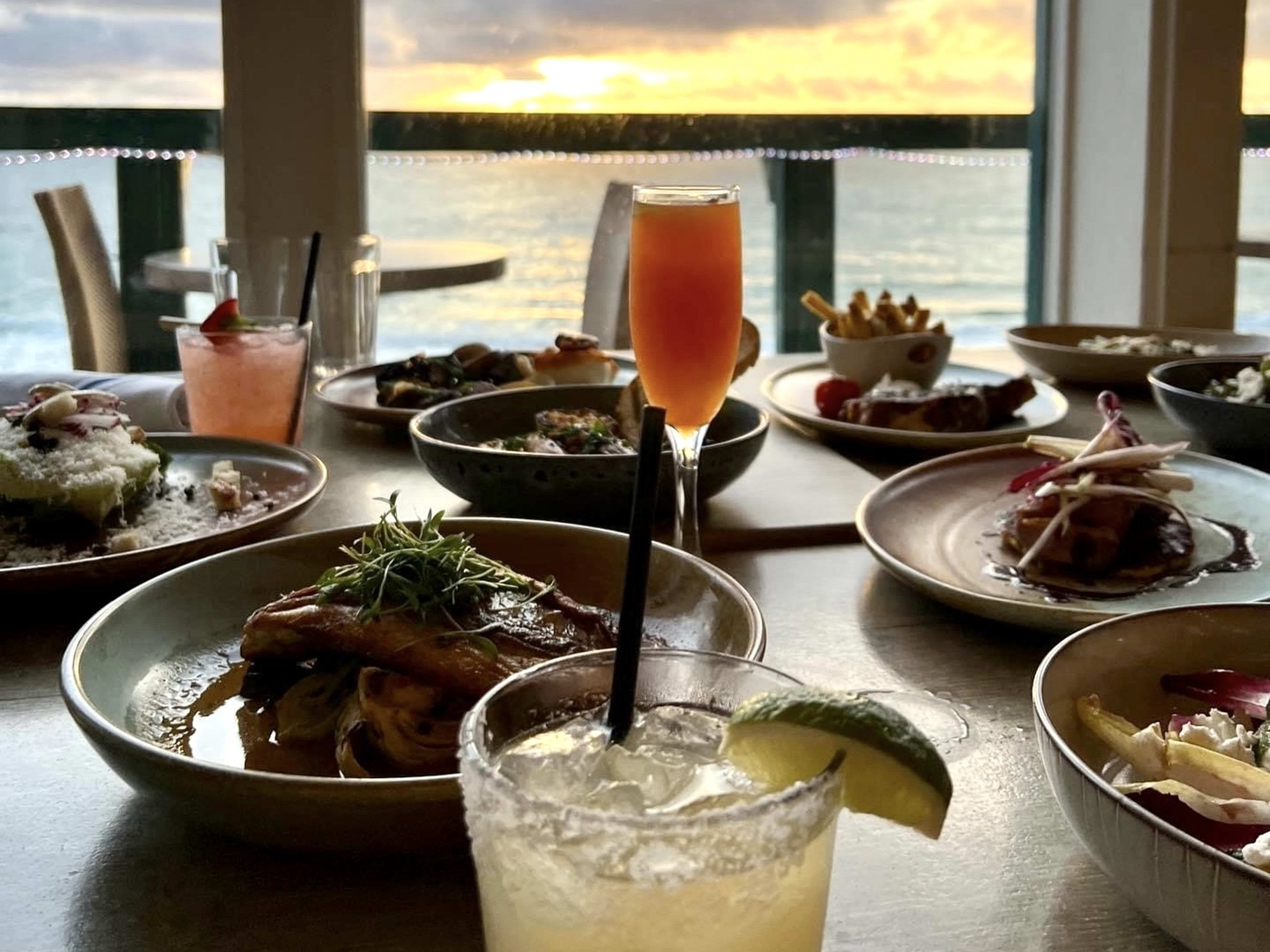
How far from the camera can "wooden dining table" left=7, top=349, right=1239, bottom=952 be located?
0.67 meters

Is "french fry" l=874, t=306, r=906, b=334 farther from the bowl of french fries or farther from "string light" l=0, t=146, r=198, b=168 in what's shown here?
"string light" l=0, t=146, r=198, b=168

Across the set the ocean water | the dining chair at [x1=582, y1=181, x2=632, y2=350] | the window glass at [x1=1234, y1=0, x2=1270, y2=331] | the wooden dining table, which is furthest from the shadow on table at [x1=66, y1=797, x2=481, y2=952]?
the window glass at [x1=1234, y1=0, x2=1270, y2=331]

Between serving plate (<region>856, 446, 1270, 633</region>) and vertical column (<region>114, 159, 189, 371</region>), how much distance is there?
9.34 ft

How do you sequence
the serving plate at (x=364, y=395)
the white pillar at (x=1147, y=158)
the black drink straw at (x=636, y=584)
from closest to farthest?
the black drink straw at (x=636, y=584)
the serving plate at (x=364, y=395)
the white pillar at (x=1147, y=158)

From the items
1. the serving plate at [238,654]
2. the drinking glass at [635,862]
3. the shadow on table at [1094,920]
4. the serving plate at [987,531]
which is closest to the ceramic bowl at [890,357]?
the serving plate at [987,531]

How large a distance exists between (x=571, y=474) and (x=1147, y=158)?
2752 millimetres

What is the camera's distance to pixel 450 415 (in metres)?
1.62

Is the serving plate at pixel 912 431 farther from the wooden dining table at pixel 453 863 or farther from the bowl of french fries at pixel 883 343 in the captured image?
the wooden dining table at pixel 453 863

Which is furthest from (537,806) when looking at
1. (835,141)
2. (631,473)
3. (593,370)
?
(835,141)

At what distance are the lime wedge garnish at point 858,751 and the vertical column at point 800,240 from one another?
350cm

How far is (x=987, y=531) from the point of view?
4.36 ft

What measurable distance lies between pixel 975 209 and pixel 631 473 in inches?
130

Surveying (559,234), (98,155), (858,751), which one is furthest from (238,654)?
(559,234)

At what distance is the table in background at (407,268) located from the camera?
10.8 feet
